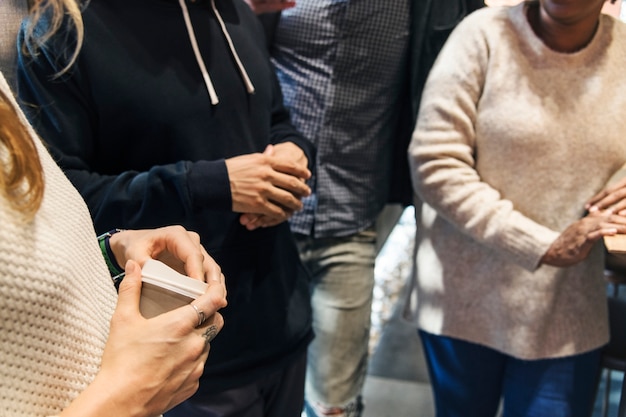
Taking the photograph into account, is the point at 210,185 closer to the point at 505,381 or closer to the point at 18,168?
the point at 18,168

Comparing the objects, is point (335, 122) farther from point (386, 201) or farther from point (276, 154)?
point (276, 154)

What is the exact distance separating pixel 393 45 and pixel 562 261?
0.58 metres

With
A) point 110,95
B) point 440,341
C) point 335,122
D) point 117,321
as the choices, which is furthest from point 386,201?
point 117,321

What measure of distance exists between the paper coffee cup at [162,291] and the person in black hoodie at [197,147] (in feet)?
0.75

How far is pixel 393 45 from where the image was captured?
1.32m

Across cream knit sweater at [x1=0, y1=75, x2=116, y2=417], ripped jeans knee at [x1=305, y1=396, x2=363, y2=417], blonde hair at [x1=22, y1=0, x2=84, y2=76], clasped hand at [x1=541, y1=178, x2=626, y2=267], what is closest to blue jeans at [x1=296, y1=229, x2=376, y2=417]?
ripped jeans knee at [x1=305, y1=396, x2=363, y2=417]

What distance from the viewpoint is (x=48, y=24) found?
824mm

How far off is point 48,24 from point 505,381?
1.04m

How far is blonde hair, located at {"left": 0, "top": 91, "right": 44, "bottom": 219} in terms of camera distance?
1.66 feet

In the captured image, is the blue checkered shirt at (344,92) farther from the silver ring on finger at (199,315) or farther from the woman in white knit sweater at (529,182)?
the silver ring on finger at (199,315)

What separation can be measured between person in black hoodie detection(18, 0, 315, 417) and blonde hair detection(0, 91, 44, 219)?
27cm

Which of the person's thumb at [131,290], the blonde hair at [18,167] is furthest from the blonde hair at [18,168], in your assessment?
the person's thumb at [131,290]

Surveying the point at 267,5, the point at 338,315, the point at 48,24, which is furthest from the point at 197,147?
the point at 338,315

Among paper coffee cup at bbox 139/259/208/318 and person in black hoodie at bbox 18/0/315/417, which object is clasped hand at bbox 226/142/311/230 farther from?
paper coffee cup at bbox 139/259/208/318
